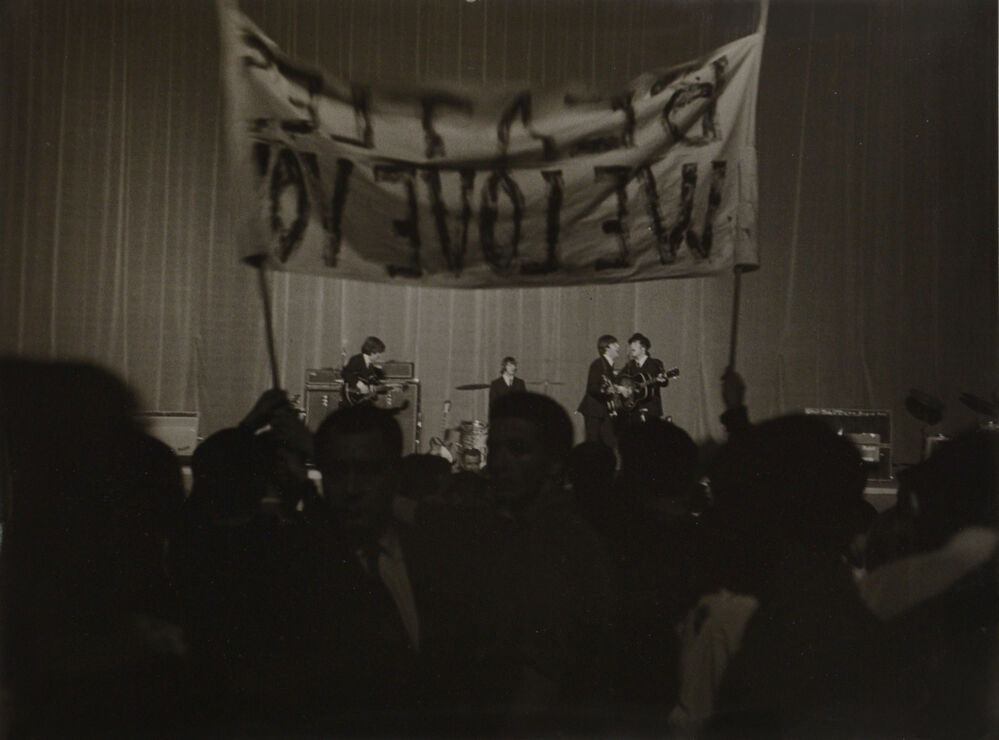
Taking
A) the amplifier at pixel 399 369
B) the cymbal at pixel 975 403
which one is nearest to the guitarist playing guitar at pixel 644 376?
the amplifier at pixel 399 369

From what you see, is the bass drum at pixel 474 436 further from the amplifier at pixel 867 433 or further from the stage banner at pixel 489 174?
the amplifier at pixel 867 433

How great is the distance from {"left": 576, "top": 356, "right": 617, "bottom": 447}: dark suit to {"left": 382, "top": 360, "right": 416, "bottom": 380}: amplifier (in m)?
0.54

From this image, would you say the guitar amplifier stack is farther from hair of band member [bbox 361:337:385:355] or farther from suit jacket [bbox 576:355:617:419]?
suit jacket [bbox 576:355:617:419]

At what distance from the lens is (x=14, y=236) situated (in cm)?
262

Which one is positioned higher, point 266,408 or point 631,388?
point 631,388

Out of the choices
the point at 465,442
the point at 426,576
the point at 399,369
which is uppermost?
the point at 399,369

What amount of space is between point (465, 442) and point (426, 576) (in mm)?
437

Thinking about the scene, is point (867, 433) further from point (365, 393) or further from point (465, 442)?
point (365, 393)

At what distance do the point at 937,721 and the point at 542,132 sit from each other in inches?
92.6

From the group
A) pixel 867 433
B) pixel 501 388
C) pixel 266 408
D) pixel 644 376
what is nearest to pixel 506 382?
pixel 501 388

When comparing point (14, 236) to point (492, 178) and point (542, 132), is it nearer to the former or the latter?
point (492, 178)

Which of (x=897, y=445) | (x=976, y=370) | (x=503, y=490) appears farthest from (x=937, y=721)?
(x=503, y=490)

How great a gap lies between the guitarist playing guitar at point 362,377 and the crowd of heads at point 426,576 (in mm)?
42

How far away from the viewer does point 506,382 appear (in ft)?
8.38
